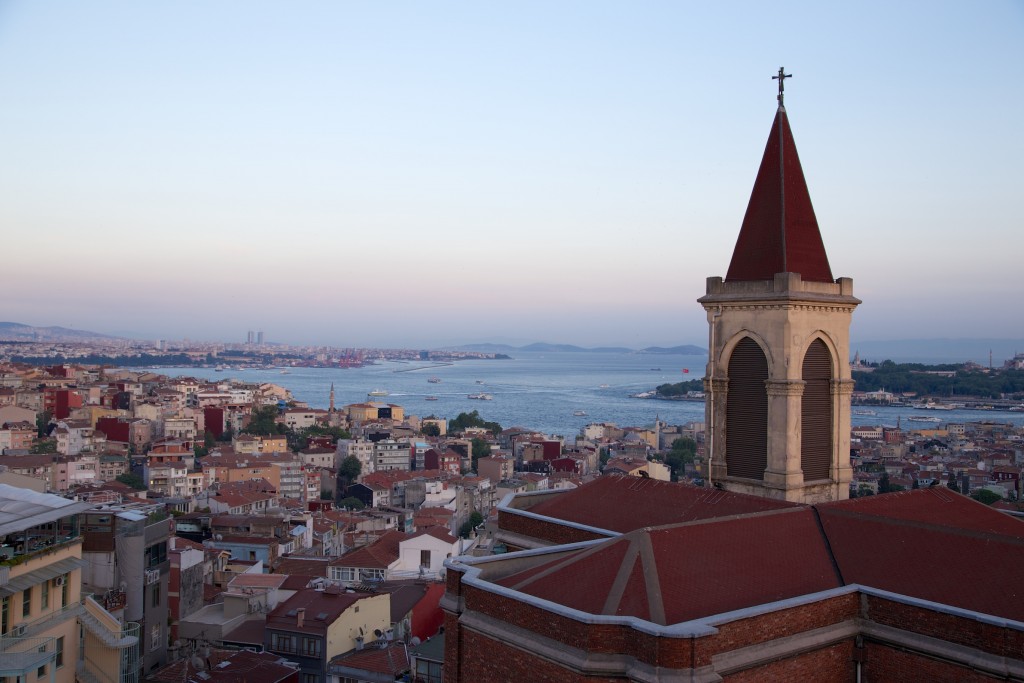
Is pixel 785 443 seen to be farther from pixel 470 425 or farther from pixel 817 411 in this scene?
pixel 470 425

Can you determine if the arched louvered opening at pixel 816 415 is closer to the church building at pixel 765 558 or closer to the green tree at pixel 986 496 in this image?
the church building at pixel 765 558

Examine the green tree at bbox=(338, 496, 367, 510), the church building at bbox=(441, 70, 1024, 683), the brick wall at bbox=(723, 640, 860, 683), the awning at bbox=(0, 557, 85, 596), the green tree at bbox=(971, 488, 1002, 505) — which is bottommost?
the green tree at bbox=(338, 496, 367, 510)

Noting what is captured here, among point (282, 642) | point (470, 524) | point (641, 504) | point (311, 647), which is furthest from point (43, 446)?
point (641, 504)

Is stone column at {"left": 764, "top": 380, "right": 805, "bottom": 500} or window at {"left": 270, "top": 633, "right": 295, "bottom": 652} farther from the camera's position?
window at {"left": 270, "top": 633, "right": 295, "bottom": 652}

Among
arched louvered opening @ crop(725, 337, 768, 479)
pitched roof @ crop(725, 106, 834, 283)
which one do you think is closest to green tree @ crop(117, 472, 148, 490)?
arched louvered opening @ crop(725, 337, 768, 479)

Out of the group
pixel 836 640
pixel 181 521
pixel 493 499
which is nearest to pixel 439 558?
pixel 181 521

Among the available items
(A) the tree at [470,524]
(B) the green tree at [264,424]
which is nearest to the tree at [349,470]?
(A) the tree at [470,524]

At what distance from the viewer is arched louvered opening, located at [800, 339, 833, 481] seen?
39.9 feet

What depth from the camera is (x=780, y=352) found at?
472 inches

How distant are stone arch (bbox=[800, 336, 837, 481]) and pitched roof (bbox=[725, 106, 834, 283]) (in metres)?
1.14

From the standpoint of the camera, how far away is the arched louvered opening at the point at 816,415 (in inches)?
478

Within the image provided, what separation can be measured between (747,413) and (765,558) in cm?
344

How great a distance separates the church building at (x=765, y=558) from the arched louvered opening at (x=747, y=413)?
0.02m

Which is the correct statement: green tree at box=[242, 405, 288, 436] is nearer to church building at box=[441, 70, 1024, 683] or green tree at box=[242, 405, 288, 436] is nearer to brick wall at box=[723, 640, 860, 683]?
church building at box=[441, 70, 1024, 683]
